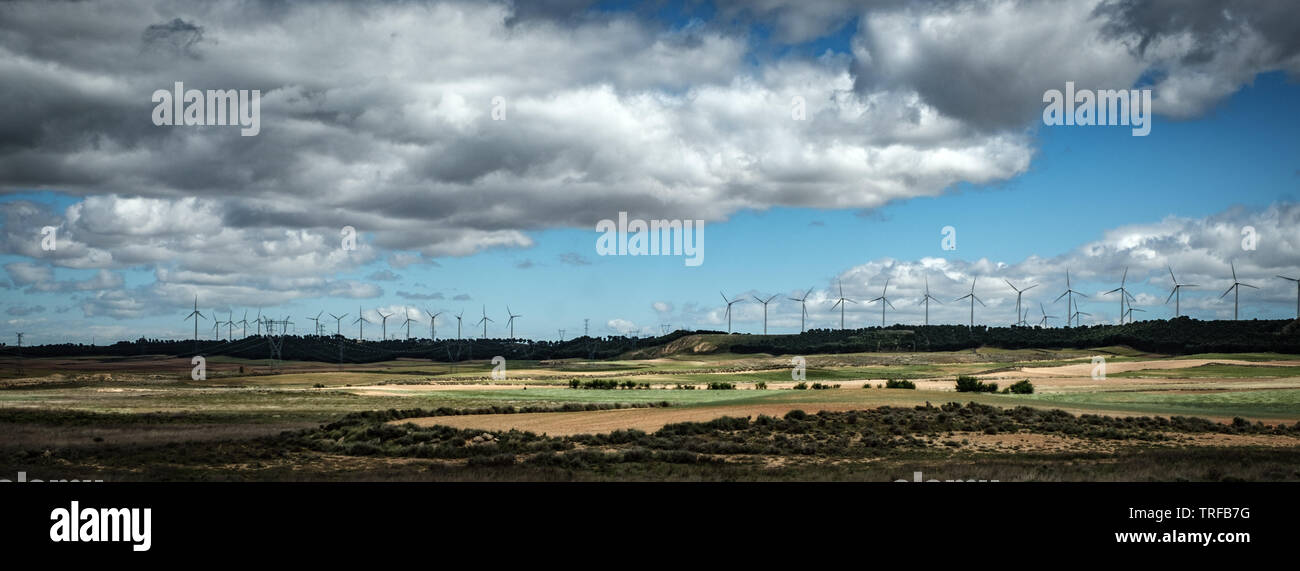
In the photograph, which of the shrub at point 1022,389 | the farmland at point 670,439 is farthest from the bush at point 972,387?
the farmland at point 670,439

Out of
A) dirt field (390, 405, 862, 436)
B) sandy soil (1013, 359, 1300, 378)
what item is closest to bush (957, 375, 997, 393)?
dirt field (390, 405, 862, 436)

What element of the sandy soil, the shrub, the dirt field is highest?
the dirt field

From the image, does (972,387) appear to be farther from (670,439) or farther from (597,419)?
(670,439)

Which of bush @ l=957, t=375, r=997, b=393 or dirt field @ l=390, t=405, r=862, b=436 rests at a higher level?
dirt field @ l=390, t=405, r=862, b=436

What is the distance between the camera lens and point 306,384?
12669cm

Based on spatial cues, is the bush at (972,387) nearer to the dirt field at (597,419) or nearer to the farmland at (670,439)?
the farmland at (670,439)

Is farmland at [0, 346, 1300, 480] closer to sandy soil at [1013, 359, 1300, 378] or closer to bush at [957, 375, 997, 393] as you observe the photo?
bush at [957, 375, 997, 393]

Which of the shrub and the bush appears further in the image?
the shrub

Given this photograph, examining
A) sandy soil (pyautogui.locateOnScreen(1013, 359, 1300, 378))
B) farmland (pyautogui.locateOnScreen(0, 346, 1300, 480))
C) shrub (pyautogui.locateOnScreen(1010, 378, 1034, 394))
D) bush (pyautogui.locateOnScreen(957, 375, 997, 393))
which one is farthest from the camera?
sandy soil (pyautogui.locateOnScreen(1013, 359, 1300, 378))

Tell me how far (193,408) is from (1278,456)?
7213 cm

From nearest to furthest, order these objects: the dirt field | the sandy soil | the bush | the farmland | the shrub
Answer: the farmland → the dirt field → the bush → the shrub → the sandy soil
